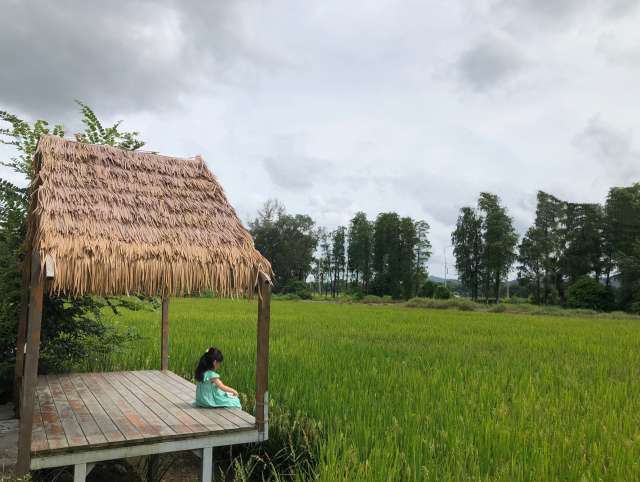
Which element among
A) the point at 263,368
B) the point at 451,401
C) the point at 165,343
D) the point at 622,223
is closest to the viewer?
the point at 263,368

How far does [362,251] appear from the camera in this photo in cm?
5947

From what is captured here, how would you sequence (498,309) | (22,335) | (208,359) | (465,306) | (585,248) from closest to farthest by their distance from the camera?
(208,359), (22,335), (498,309), (465,306), (585,248)

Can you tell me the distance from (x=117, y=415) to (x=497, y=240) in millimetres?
42042

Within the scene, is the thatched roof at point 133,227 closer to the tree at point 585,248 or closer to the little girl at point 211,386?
the little girl at point 211,386

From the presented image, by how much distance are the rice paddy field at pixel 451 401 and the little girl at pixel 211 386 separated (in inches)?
22.2

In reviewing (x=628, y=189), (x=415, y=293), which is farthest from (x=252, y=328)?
(x=415, y=293)

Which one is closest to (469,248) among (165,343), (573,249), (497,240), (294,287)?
(497,240)

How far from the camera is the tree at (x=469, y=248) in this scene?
1893 inches

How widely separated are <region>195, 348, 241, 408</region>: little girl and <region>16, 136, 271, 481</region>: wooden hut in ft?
0.36

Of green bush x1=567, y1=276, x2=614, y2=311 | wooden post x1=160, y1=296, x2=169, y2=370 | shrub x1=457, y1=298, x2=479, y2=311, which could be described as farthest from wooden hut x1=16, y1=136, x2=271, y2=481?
green bush x1=567, y1=276, x2=614, y2=311

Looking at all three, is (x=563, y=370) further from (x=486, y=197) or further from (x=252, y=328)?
(x=486, y=197)

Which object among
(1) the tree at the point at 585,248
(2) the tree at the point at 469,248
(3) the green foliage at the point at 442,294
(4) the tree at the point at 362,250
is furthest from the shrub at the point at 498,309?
(4) the tree at the point at 362,250

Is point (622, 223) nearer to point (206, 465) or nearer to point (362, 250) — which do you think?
point (362, 250)

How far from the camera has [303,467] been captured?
4.08 m
